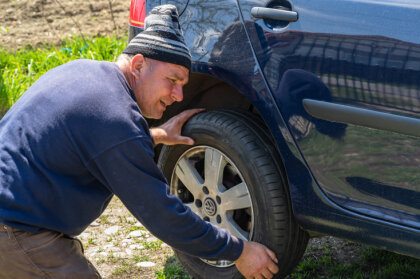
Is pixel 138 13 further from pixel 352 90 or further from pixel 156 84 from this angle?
pixel 352 90

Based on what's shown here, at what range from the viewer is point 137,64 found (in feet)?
7.00

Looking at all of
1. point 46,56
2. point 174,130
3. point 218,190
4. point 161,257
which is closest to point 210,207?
point 218,190

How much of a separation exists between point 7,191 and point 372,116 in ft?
4.51

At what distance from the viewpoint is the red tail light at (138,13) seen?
3088 mm

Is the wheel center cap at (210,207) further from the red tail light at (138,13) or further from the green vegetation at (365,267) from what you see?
the red tail light at (138,13)

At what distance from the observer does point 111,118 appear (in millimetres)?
1912

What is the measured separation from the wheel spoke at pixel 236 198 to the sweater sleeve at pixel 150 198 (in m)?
0.58

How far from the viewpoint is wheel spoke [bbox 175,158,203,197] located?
297 cm

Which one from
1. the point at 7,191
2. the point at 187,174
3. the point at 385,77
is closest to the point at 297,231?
the point at 187,174

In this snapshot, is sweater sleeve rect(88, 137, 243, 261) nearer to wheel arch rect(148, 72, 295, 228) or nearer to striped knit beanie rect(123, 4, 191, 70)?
striped knit beanie rect(123, 4, 191, 70)

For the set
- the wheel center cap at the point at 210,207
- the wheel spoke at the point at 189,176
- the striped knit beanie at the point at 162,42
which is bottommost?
the wheel center cap at the point at 210,207

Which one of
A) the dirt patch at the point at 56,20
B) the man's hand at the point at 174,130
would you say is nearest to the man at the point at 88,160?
the man's hand at the point at 174,130

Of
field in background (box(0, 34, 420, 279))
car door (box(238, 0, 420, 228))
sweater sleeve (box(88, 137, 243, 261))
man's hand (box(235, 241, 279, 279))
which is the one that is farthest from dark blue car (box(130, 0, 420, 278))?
sweater sleeve (box(88, 137, 243, 261))

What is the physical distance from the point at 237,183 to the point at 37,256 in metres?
1.10
